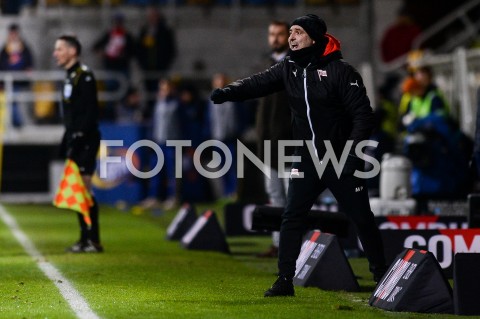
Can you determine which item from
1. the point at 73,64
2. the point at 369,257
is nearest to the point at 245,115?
the point at 73,64

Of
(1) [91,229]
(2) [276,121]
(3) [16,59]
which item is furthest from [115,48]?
(2) [276,121]

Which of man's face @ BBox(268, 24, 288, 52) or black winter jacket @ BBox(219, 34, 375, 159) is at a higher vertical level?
man's face @ BBox(268, 24, 288, 52)

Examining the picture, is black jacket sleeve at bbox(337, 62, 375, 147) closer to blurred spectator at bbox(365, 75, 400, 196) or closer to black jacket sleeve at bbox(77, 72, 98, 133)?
black jacket sleeve at bbox(77, 72, 98, 133)

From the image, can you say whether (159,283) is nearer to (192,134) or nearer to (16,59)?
(192,134)

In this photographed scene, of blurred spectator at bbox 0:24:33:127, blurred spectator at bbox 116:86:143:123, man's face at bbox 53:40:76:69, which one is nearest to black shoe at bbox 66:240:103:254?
man's face at bbox 53:40:76:69

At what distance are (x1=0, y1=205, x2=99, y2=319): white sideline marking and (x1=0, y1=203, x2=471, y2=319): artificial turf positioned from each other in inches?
2.4

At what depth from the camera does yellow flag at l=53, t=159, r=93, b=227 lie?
13.4 meters

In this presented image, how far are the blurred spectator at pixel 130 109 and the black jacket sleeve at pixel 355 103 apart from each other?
51.3 feet

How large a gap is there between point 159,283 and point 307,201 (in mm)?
1716

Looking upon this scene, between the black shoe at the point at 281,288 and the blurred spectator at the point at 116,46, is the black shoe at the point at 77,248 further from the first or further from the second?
the blurred spectator at the point at 116,46

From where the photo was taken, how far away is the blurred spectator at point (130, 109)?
25.1 meters

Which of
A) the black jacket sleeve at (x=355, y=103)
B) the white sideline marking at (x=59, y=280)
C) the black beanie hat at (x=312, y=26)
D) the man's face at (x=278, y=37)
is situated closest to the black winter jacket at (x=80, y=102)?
the white sideline marking at (x=59, y=280)

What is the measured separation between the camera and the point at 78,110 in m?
13.2

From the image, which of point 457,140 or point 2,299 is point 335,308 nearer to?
point 2,299
